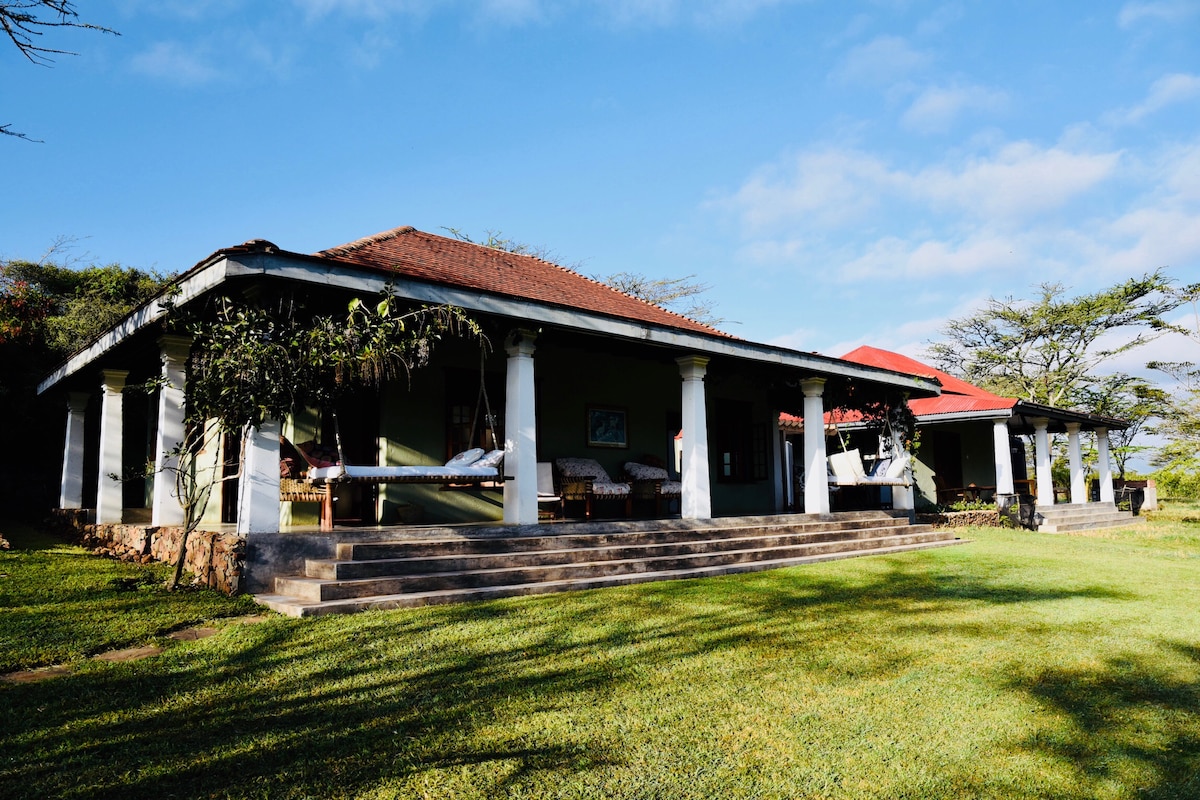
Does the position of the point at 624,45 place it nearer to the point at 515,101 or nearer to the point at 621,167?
the point at 515,101

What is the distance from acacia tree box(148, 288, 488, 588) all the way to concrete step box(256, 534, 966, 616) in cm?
128

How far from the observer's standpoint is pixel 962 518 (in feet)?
47.5

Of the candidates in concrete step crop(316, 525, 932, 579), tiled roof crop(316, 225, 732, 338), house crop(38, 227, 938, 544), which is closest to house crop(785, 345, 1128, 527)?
house crop(38, 227, 938, 544)

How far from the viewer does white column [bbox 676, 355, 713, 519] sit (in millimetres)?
8859

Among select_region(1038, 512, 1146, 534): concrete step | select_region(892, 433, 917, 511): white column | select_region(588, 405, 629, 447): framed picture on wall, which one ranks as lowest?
select_region(1038, 512, 1146, 534): concrete step

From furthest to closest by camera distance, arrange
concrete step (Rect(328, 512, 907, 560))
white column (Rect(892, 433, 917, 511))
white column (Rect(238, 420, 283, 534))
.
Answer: white column (Rect(892, 433, 917, 511)) < concrete step (Rect(328, 512, 907, 560)) < white column (Rect(238, 420, 283, 534))

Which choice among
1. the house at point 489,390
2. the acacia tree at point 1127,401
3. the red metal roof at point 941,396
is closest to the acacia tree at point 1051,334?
the acacia tree at point 1127,401

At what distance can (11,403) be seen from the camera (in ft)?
43.2

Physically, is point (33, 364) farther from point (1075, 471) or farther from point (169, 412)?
point (1075, 471)

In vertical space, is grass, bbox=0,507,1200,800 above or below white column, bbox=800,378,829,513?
below

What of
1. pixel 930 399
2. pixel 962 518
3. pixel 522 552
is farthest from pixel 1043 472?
pixel 522 552

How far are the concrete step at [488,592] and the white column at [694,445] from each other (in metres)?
1.01

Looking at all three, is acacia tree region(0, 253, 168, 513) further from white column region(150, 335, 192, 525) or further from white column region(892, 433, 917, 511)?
white column region(892, 433, 917, 511)

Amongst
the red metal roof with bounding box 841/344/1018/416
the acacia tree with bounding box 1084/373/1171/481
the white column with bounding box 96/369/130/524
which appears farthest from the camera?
the acacia tree with bounding box 1084/373/1171/481
